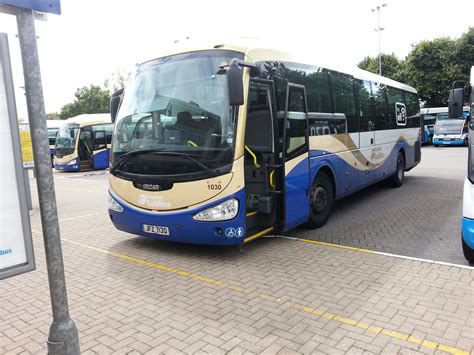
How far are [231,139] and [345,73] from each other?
14.0 feet

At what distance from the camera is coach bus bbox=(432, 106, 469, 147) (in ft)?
92.4

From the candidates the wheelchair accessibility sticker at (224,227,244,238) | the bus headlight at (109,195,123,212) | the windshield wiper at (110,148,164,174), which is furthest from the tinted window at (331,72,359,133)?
the bus headlight at (109,195,123,212)

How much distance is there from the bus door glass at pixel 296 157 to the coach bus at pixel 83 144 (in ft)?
59.9

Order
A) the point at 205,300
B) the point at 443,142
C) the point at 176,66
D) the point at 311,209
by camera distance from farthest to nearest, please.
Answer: the point at 443,142
the point at 311,209
the point at 176,66
the point at 205,300

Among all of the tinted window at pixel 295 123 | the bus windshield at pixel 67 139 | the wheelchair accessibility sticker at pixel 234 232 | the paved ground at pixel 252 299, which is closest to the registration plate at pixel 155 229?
the paved ground at pixel 252 299

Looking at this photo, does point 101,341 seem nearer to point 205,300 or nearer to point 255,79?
point 205,300

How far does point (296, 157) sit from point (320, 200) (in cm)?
127

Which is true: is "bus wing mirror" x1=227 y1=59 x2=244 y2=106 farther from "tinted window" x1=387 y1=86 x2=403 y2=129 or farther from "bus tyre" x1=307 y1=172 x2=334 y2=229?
"tinted window" x1=387 y1=86 x2=403 y2=129

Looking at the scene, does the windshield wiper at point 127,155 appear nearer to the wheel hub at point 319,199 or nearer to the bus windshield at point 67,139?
the wheel hub at point 319,199

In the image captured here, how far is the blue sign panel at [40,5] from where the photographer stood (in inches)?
96.7

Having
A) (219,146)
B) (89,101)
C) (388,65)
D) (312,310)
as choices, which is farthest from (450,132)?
(89,101)

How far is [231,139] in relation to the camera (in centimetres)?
538

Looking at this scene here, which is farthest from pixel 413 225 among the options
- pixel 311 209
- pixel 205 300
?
pixel 205 300

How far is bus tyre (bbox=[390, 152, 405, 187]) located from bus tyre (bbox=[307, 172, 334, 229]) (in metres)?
4.84
